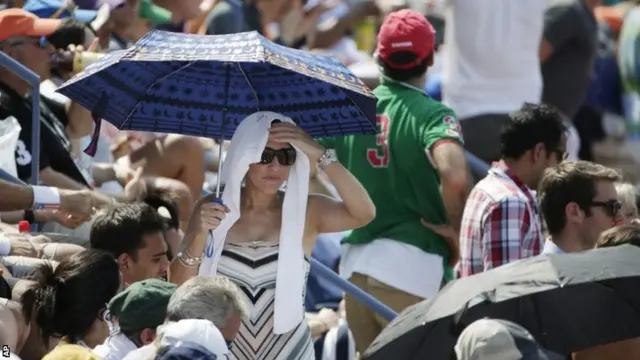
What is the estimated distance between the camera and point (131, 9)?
10164 mm

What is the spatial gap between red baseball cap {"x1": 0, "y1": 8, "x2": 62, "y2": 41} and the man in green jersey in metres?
→ 1.54

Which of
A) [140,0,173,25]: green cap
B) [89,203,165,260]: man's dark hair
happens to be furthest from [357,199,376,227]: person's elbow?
[140,0,173,25]: green cap

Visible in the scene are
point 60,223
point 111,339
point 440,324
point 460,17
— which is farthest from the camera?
point 460,17

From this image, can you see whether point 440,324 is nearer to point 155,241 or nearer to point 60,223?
point 155,241

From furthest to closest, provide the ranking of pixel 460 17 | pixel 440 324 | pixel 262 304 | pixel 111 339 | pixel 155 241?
pixel 460 17
pixel 155 241
pixel 262 304
pixel 111 339
pixel 440 324

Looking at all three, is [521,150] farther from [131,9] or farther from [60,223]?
[131,9]

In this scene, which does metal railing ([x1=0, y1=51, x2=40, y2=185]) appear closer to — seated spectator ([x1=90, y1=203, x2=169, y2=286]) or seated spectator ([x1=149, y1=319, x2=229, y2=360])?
seated spectator ([x1=90, y1=203, x2=169, y2=286])

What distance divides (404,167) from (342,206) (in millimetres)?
1564

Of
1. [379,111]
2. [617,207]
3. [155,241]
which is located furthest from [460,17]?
[155,241]

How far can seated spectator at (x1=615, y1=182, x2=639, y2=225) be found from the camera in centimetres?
701

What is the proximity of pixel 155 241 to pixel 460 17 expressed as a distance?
3.66 metres

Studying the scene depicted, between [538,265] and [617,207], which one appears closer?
[538,265]

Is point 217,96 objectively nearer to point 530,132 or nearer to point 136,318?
point 136,318

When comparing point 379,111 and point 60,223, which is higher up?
point 379,111
